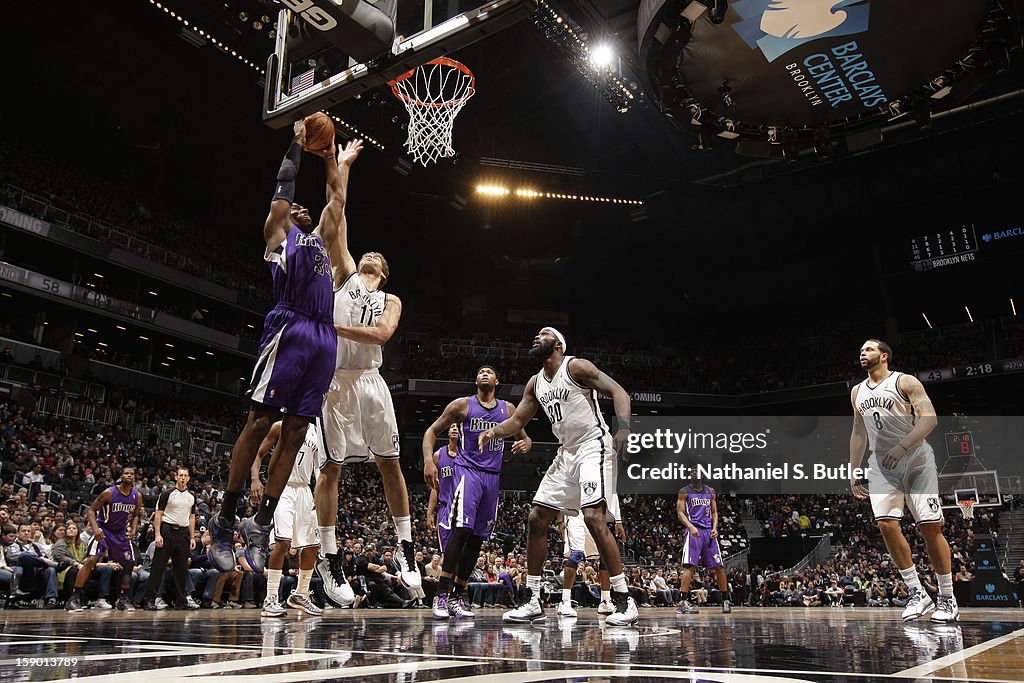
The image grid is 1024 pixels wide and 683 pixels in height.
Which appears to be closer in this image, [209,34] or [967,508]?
[209,34]

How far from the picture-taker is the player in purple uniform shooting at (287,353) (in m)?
3.99

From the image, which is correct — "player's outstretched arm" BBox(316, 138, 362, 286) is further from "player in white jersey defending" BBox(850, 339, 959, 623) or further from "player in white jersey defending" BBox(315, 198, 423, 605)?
"player in white jersey defending" BBox(850, 339, 959, 623)

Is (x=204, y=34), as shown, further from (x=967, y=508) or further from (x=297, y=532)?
(x=967, y=508)

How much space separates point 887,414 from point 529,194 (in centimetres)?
2079

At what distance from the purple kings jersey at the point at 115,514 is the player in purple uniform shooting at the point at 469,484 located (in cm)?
512


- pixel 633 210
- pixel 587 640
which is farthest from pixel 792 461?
pixel 587 640

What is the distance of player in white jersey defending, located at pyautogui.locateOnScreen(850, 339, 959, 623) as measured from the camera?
5.86 meters

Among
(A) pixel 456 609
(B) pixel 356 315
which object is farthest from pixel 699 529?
(B) pixel 356 315

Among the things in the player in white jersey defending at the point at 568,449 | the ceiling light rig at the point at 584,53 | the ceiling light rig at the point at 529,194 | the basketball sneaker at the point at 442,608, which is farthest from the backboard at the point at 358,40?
the ceiling light rig at the point at 529,194

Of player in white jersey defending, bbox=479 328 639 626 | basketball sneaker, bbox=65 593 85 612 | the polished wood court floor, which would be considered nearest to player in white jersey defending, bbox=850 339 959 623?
the polished wood court floor

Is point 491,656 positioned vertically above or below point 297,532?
below

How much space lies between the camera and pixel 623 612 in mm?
5152

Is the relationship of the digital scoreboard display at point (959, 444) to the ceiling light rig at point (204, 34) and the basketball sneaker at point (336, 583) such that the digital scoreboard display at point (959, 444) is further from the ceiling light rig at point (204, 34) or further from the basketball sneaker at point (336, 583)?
the basketball sneaker at point (336, 583)

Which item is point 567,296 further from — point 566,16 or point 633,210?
point 566,16
